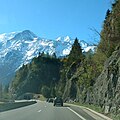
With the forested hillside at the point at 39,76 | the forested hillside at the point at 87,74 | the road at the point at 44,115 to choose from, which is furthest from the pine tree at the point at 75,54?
the road at the point at 44,115

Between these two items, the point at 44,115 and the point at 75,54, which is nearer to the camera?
the point at 44,115

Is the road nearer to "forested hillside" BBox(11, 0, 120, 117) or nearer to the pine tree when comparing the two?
"forested hillside" BBox(11, 0, 120, 117)

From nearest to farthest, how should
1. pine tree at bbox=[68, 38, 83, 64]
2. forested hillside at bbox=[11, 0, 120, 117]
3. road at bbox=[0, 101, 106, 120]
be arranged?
road at bbox=[0, 101, 106, 120], forested hillside at bbox=[11, 0, 120, 117], pine tree at bbox=[68, 38, 83, 64]

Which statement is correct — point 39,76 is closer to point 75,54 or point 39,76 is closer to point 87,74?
point 75,54

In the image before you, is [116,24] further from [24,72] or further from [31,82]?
[24,72]

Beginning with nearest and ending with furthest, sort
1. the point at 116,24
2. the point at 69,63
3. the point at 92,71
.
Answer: the point at 116,24
the point at 92,71
the point at 69,63

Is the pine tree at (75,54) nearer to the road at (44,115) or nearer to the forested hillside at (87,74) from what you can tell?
the forested hillside at (87,74)

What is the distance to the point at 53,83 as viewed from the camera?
148875 millimetres

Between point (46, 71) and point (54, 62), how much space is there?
6087 mm

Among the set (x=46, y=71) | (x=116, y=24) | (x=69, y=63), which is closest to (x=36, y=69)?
(x=46, y=71)

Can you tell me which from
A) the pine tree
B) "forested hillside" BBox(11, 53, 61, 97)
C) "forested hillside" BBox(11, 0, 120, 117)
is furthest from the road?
"forested hillside" BBox(11, 53, 61, 97)

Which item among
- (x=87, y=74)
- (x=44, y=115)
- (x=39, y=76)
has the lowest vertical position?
(x=44, y=115)

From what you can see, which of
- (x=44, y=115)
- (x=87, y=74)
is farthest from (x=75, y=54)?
(x=44, y=115)

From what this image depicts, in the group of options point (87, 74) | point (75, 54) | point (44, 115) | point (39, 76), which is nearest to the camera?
point (44, 115)
